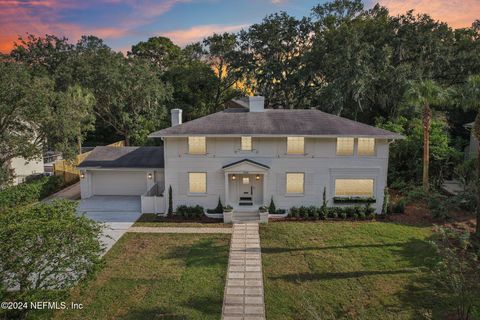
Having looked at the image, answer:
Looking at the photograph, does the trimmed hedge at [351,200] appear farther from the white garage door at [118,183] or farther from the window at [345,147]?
the white garage door at [118,183]

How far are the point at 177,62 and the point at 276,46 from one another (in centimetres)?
1837

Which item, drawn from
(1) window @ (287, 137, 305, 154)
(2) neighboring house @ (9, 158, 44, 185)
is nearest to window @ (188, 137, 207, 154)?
(1) window @ (287, 137, 305, 154)

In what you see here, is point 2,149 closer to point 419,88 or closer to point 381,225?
point 381,225

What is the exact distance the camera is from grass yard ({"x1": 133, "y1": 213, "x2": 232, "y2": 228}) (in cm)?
1878

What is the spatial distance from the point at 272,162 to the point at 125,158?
38.5 ft

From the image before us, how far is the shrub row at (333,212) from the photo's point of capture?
19734 mm

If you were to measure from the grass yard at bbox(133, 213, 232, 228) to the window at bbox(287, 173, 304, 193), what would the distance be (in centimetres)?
462

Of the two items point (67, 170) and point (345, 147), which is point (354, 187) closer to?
point (345, 147)

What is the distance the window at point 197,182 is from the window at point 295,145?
566 cm

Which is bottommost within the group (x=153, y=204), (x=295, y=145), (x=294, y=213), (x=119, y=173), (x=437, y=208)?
(x=294, y=213)

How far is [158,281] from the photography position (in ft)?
41.0

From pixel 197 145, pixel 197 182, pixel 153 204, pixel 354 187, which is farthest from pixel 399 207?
pixel 153 204

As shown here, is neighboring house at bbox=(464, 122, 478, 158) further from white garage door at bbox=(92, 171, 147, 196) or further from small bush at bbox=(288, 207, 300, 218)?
white garage door at bbox=(92, 171, 147, 196)

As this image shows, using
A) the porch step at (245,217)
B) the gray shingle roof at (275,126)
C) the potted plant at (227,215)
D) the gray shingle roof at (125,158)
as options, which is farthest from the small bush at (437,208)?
the gray shingle roof at (125,158)
